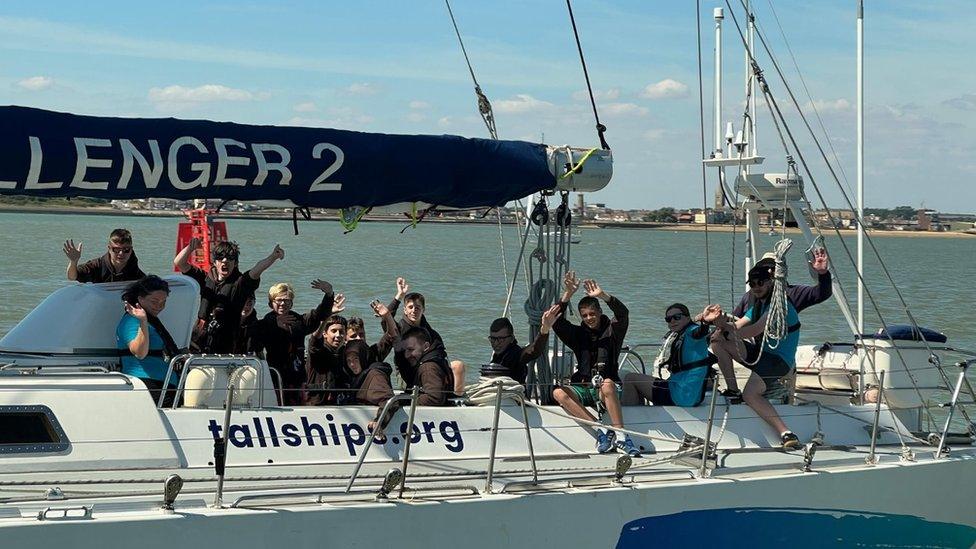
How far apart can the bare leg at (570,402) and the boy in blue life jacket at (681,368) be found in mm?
558

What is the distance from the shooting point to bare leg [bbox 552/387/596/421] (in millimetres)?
7684

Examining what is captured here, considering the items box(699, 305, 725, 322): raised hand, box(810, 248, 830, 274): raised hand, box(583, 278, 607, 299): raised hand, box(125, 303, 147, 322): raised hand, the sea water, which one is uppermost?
box(810, 248, 830, 274): raised hand

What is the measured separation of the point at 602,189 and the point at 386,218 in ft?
5.63

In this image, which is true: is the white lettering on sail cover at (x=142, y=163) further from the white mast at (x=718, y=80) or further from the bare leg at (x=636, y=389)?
the white mast at (x=718, y=80)

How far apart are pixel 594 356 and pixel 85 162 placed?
10.6 ft

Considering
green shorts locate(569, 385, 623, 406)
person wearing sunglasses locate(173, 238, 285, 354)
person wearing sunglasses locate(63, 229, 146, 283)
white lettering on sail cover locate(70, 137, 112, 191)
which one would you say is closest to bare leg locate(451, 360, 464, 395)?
green shorts locate(569, 385, 623, 406)

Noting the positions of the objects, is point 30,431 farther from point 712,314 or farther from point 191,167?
point 712,314

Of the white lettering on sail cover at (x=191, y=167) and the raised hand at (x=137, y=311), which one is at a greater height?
the white lettering on sail cover at (x=191, y=167)

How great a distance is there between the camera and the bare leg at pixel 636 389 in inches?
321

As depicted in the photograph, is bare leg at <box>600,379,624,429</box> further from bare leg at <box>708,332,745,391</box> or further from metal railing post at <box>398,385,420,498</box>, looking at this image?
metal railing post at <box>398,385,420,498</box>

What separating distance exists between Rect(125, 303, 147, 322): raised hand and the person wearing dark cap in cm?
355

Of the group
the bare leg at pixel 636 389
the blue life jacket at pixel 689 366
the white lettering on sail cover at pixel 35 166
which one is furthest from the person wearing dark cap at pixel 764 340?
the white lettering on sail cover at pixel 35 166

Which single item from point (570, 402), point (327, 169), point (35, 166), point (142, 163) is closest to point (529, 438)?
point (570, 402)

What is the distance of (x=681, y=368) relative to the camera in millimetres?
8078
